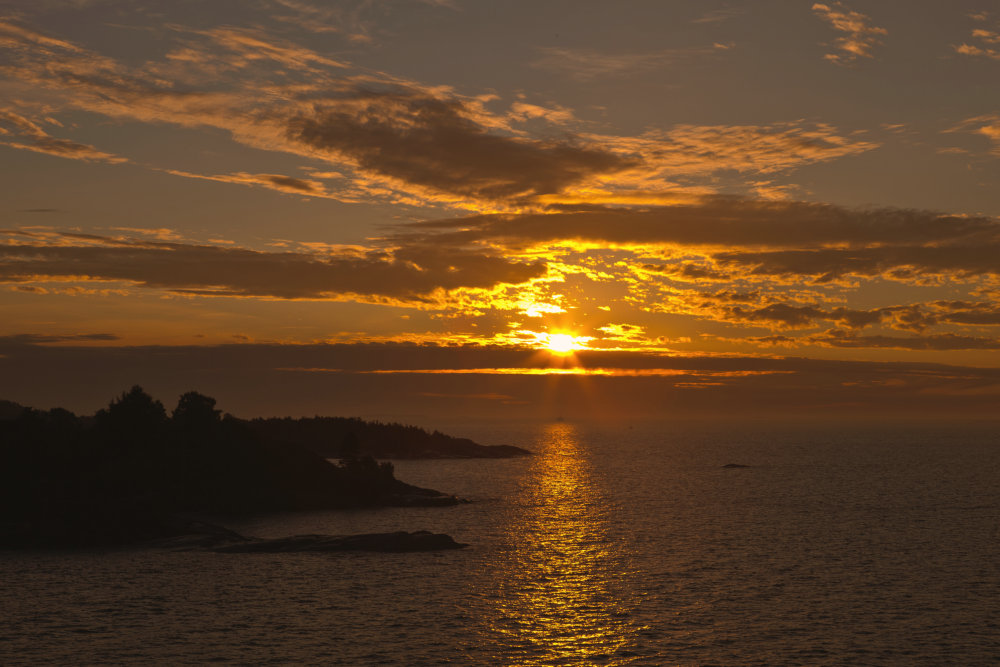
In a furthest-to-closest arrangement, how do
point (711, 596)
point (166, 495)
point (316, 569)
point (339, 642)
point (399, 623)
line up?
point (166, 495) < point (316, 569) < point (711, 596) < point (399, 623) < point (339, 642)

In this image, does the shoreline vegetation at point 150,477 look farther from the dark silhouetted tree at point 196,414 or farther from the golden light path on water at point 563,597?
the golden light path on water at point 563,597

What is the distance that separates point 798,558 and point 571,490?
86168mm

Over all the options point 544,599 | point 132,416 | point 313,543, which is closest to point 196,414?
point 132,416

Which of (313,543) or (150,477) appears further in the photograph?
(150,477)

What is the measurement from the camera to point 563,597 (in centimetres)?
7212

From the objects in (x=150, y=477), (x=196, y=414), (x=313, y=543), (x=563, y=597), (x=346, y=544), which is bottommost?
(x=563, y=597)

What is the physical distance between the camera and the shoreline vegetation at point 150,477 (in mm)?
101625

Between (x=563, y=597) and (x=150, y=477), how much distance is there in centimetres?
7917

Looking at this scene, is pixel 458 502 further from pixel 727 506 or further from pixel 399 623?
pixel 399 623

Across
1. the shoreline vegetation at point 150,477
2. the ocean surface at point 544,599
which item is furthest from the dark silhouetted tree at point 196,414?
the ocean surface at point 544,599

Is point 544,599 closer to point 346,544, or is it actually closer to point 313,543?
point 346,544

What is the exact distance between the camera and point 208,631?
6009cm

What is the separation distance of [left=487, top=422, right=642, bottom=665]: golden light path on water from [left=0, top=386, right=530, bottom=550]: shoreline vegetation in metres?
15.9

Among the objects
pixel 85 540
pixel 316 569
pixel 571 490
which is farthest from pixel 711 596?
pixel 571 490
